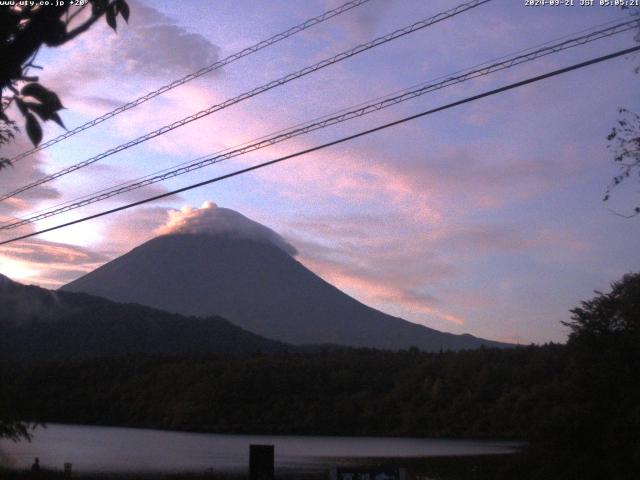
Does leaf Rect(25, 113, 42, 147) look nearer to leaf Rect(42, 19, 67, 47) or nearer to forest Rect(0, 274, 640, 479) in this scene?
leaf Rect(42, 19, 67, 47)

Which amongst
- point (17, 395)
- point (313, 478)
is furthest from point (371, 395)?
point (17, 395)

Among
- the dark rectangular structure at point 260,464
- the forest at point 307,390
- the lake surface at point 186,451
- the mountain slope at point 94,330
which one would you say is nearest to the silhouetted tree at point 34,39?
the dark rectangular structure at point 260,464

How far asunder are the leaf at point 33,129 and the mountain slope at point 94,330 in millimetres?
113687

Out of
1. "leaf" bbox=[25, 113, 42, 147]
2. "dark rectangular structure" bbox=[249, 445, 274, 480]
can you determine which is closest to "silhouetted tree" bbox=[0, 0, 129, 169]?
"leaf" bbox=[25, 113, 42, 147]

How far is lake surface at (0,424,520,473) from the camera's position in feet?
152

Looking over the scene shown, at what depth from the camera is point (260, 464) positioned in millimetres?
12523

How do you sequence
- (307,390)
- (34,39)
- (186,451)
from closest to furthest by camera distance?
(34,39) → (186,451) → (307,390)

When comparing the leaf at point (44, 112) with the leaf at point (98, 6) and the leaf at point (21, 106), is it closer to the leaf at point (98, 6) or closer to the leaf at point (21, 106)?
the leaf at point (21, 106)

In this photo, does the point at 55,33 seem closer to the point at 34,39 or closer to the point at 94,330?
the point at 34,39

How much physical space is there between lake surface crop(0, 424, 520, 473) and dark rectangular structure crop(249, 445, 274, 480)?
92.4 ft

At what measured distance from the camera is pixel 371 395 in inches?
3844

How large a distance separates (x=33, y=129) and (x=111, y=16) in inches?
30.0

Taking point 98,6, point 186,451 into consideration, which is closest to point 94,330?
point 186,451

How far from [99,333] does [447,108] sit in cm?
12750
